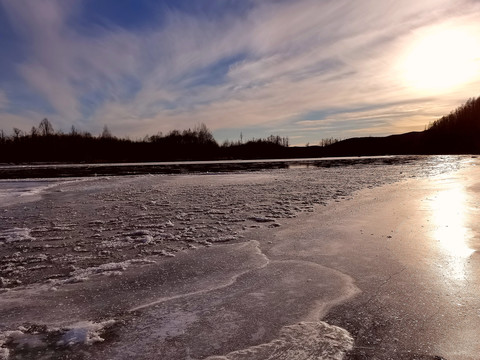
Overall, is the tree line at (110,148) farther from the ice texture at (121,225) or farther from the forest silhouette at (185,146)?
the ice texture at (121,225)

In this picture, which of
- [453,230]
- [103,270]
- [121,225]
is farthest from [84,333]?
[453,230]

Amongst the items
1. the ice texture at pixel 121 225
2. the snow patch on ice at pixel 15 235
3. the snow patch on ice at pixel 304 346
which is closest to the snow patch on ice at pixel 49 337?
the snow patch on ice at pixel 304 346

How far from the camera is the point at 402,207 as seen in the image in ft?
26.4

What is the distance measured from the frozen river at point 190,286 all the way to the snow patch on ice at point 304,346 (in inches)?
0.4

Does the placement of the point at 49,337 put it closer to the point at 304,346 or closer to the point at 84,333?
the point at 84,333

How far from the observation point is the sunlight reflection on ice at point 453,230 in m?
4.09

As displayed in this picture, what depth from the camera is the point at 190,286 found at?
12.1 feet

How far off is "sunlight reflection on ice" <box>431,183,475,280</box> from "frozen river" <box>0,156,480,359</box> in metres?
0.74

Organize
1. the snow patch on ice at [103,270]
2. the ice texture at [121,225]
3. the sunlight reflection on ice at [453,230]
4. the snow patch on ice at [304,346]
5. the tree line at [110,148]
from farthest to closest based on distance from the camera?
the tree line at [110,148] < the ice texture at [121,225] < the sunlight reflection on ice at [453,230] < the snow patch on ice at [103,270] < the snow patch on ice at [304,346]

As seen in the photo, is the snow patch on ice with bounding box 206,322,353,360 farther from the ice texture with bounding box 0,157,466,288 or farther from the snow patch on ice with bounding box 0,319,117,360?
the ice texture with bounding box 0,157,466,288

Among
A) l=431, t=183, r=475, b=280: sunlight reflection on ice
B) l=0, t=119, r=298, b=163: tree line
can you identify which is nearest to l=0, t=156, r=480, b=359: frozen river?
l=431, t=183, r=475, b=280: sunlight reflection on ice

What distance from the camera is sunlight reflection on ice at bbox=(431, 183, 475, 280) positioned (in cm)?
409

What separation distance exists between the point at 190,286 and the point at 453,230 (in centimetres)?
467

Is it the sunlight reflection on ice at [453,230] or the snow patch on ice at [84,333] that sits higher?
the sunlight reflection on ice at [453,230]
